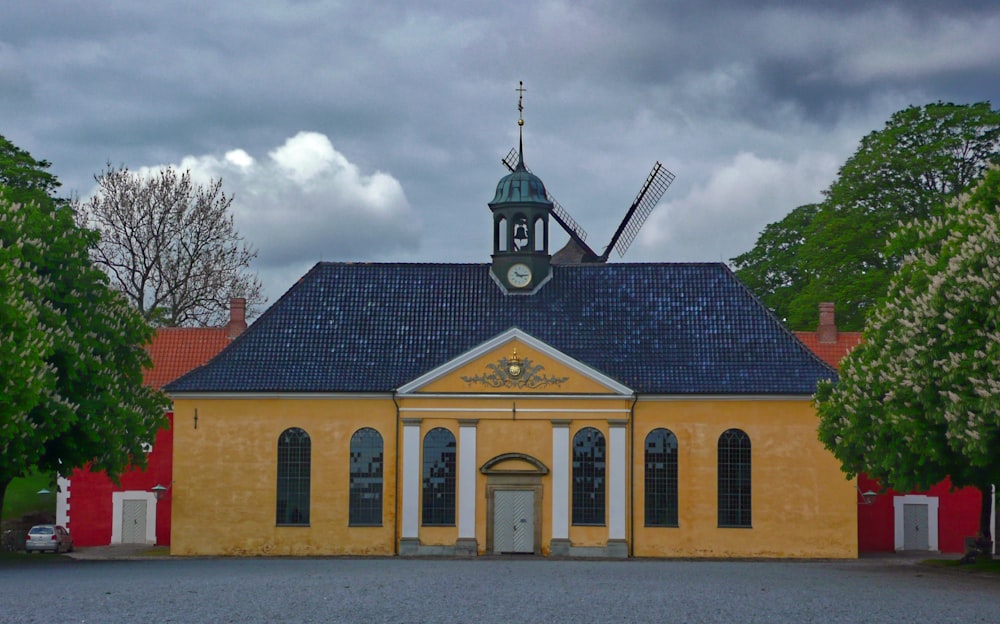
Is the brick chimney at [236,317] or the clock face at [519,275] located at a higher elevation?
the clock face at [519,275]

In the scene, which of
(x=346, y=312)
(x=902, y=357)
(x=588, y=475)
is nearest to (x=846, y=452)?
(x=902, y=357)

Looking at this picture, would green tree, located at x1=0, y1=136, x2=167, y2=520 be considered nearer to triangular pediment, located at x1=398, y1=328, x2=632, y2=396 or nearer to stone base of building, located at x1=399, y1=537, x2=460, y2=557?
stone base of building, located at x1=399, y1=537, x2=460, y2=557

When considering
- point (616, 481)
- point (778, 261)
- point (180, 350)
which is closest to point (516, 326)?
point (616, 481)

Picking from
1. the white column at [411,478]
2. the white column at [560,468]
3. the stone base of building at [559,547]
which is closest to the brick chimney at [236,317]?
the white column at [411,478]

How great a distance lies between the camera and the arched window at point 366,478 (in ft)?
141

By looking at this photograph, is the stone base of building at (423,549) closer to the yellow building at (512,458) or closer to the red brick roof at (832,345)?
the yellow building at (512,458)

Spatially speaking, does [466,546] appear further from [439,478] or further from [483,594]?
[483,594]

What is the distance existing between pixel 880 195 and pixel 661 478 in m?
16.8

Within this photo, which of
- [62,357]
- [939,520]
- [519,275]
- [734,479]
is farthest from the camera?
[939,520]

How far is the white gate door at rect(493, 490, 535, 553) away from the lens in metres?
42.7

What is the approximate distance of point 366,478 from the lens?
43.2 metres

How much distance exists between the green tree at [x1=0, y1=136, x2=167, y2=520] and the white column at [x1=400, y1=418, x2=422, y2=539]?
24.2 ft

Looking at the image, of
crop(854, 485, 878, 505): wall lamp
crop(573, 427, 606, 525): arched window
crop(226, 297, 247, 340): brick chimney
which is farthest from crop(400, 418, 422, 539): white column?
crop(854, 485, 878, 505): wall lamp

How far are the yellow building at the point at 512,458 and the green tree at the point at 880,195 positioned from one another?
10.9 meters
